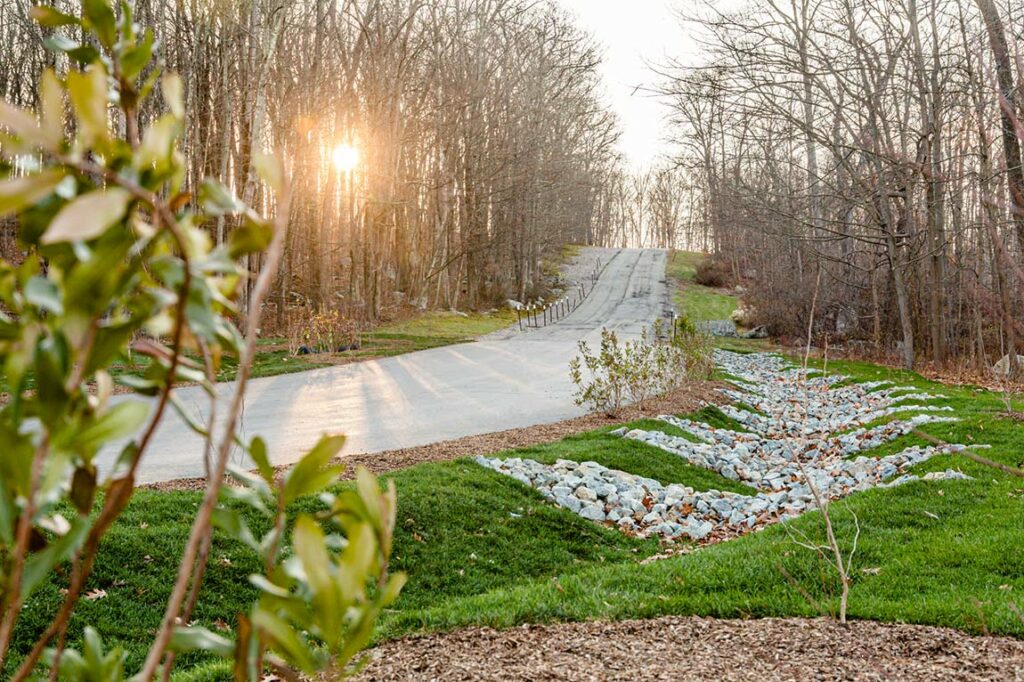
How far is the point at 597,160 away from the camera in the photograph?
43.6 metres

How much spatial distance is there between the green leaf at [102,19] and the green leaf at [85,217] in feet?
0.97

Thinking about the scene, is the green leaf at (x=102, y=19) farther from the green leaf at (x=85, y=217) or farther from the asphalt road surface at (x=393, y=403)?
the asphalt road surface at (x=393, y=403)

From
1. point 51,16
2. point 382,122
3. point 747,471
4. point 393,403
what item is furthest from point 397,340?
point 51,16

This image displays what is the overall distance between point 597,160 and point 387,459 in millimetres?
37801

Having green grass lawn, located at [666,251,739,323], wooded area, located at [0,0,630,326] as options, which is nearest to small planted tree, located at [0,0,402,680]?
wooded area, located at [0,0,630,326]

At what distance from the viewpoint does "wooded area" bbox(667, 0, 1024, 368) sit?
30.1ft

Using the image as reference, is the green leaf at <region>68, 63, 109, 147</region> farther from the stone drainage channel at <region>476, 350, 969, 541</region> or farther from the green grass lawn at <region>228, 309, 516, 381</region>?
the green grass lawn at <region>228, 309, 516, 381</region>

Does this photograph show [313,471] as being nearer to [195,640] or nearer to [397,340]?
[195,640]

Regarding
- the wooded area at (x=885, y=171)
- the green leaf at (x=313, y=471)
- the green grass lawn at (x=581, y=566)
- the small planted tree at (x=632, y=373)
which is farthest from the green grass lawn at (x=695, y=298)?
the green leaf at (x=313, y=471)

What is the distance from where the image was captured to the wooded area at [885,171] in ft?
30.1

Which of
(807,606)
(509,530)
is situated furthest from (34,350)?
(509,530)

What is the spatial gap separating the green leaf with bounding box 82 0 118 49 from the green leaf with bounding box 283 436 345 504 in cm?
47

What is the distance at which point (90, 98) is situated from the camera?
0.64 metres

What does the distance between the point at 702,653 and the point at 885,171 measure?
27.5ft
